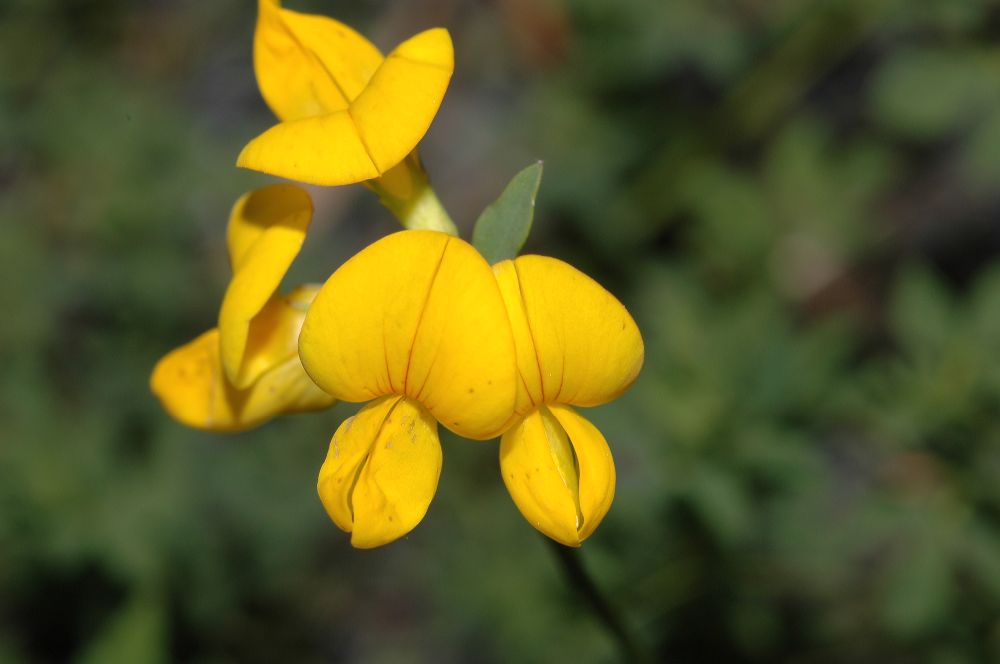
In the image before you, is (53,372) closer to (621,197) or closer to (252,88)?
(252,88)

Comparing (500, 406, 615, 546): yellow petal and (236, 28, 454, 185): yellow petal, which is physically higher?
(236, 28, 454, 185): yellow petal

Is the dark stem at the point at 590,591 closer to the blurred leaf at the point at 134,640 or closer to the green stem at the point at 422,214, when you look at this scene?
the green stem at the point at 422,214

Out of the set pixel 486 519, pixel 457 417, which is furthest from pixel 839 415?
pixel 457 417

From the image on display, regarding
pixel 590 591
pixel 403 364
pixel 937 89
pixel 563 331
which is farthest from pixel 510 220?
pixel 937 89

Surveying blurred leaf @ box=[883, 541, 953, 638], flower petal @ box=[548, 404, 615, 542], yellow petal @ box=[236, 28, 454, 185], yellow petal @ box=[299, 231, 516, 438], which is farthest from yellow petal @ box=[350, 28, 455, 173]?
blurred leaf @ box=[883, 541, 953, 638]

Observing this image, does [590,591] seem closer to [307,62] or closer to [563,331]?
[563,331]

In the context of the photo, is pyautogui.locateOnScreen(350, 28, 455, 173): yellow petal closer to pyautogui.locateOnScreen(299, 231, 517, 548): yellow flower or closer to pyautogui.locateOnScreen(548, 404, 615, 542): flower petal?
pyautogui.locateOnScreen(299, 231, 517, 548): yellow flower
